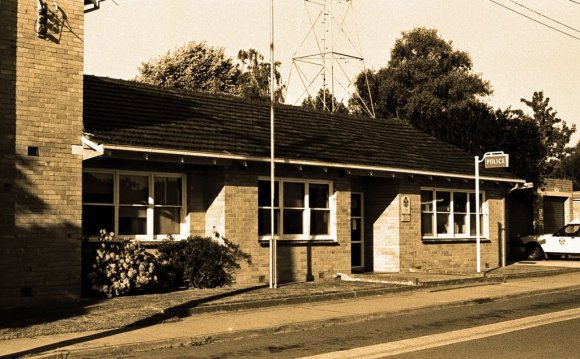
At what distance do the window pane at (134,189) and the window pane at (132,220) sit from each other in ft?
0.58

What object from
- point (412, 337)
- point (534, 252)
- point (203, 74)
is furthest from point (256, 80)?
point (412, 337)

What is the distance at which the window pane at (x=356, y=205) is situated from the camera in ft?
72.6

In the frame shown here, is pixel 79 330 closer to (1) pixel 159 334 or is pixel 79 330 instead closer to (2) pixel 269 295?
(1) pixel 159 334

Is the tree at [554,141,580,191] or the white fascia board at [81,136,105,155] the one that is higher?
the tree at [554,141,580,191]

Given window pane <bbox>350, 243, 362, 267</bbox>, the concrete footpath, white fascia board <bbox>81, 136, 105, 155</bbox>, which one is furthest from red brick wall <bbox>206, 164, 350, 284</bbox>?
white fascia board <bbox>81, 136, 105, 155</bbox>

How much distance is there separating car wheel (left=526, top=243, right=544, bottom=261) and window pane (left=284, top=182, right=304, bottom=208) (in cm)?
1431

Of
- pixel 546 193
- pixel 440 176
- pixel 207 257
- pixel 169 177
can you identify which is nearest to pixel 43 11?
pixel 169 177

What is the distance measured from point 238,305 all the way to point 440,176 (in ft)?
33.0

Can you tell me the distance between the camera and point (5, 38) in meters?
13.8

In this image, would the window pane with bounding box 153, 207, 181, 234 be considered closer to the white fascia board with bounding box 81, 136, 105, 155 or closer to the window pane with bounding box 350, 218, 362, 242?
the white fascia board with bounding box 81, 136, 105, 155

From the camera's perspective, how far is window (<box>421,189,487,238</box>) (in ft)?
74.9

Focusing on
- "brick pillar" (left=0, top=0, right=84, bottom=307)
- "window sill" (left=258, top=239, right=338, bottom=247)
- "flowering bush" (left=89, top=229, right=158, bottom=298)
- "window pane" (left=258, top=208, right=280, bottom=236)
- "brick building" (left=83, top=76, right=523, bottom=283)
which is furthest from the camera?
"window pane" (left=258, top=208, right=280, bottom=236)

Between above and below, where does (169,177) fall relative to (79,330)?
above

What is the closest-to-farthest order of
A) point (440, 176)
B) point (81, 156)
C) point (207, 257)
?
point (81, 156), point (207, 257), point (440, 176)
